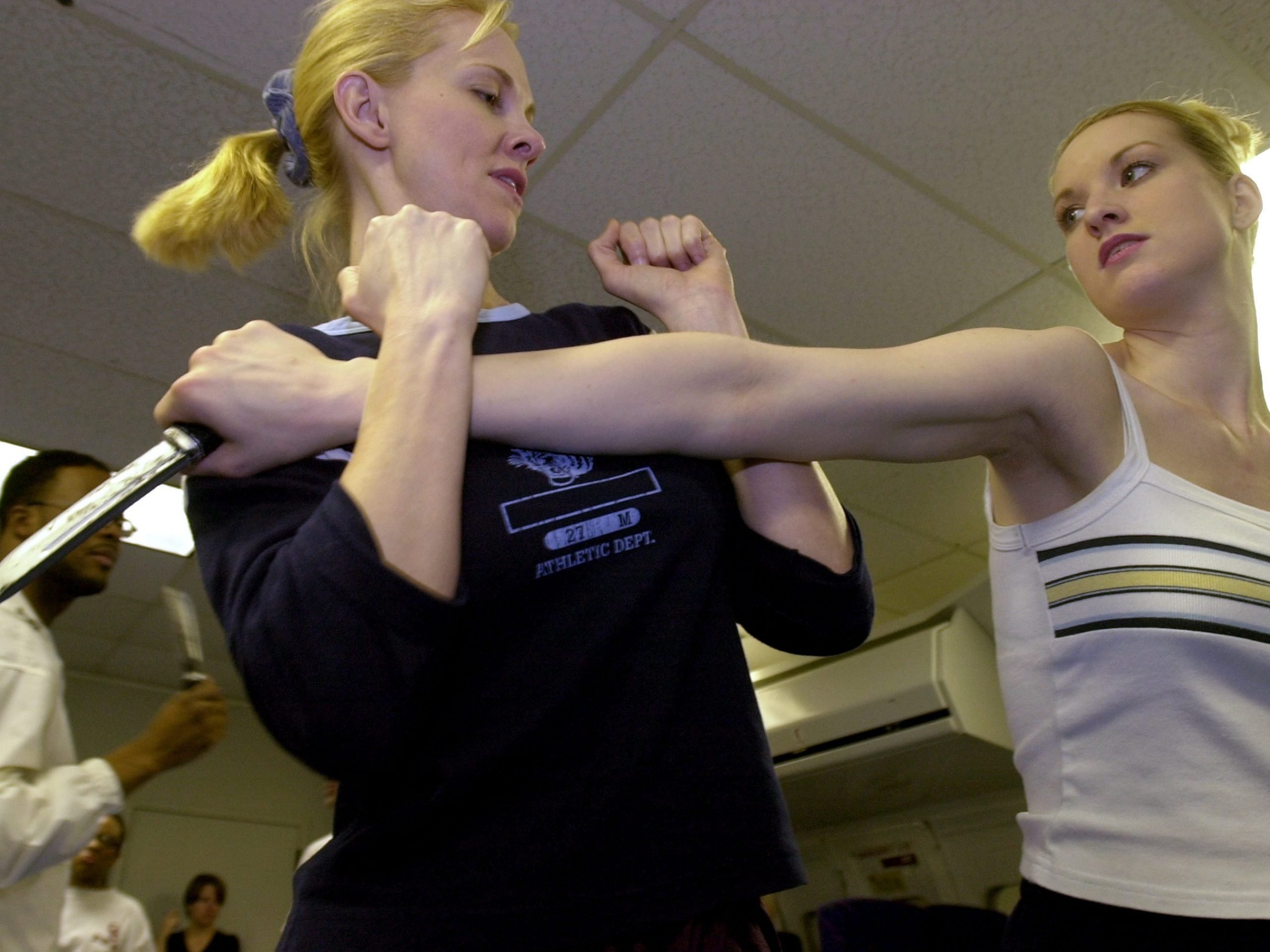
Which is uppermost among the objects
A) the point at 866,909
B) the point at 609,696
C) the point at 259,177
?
the point at 259,177

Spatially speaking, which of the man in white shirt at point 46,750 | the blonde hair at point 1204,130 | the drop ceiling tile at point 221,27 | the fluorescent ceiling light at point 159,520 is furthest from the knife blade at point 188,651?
the blonde hair at point 1204,130

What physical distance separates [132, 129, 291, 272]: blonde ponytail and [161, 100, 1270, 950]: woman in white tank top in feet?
1.17

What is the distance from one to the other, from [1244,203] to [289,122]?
Answer: 1167 mm

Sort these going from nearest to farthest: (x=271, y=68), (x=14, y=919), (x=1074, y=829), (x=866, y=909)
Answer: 1. (x=1074, y=829)
2. (x=14, y=919)
3. (x=271, y=68)
4. (x=866, y=909)

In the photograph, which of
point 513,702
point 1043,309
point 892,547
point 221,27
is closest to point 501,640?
point 513,702

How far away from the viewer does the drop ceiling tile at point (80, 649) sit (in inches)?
171

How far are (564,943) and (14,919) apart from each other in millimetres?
1537

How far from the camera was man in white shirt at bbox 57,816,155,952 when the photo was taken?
2740 millimetres

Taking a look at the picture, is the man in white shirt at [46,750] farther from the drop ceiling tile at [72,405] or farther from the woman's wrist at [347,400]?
the woman's wrist at [347,400]

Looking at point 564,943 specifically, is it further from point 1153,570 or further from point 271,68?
point 271,68

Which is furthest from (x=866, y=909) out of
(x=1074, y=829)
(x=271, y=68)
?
(x=271, y=68)

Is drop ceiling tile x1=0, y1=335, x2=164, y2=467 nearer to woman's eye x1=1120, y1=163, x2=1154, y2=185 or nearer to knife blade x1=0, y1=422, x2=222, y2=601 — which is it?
knife blade x1=0, y1=422, x2=222, y2=601

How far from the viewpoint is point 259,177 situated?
970 millimetres

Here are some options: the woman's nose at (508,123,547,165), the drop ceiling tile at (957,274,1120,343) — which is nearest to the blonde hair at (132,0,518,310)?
the woman's nose at (508,123,547,165)
